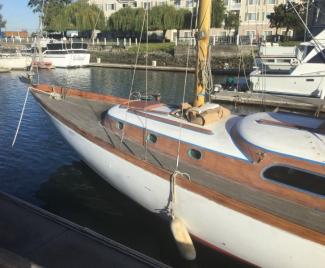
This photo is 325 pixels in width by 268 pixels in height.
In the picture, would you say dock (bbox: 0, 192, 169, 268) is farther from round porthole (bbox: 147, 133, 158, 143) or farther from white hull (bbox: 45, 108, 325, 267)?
round porthole (bbox: 147, 133, 158, 143)

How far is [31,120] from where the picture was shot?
21.7m

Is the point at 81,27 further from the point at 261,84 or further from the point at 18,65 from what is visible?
the point at 261,84

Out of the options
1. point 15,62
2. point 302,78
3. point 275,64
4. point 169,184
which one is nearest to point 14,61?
point 15,62

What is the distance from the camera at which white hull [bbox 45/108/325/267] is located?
22.2 ft

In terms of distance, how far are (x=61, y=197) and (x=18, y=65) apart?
42273mm

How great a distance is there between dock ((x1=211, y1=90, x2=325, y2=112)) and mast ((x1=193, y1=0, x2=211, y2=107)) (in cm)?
1638

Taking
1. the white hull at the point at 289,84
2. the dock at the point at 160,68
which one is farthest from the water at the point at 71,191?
the dock at the point at 160,68

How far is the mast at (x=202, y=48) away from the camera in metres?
9.63

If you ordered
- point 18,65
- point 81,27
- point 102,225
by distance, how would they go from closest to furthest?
point 102,225
point 18,65
point 81,27

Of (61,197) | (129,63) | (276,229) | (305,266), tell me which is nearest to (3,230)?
(61,197)

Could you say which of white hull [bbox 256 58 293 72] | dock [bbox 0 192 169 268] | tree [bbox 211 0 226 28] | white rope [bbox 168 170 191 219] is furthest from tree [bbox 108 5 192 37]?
dock [bbox 0 192 169 268]

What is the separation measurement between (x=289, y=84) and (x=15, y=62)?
124 ft

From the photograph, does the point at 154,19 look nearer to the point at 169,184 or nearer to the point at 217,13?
the point at 217,13

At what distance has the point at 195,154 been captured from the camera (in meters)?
9.12
